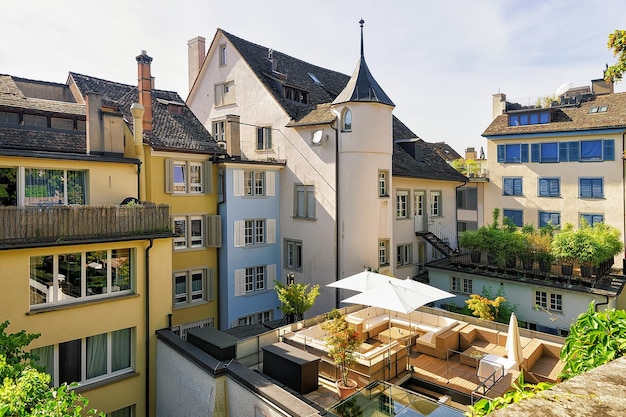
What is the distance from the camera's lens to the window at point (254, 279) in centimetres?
2262

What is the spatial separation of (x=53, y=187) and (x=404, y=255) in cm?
1956

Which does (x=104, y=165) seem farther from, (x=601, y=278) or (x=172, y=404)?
(x=601, y=278)

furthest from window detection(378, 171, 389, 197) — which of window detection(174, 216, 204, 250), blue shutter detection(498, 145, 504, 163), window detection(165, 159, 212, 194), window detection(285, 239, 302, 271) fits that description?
blue shutter detection(498, 145, 504, 163)

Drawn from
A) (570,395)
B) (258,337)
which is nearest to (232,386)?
(258,337)

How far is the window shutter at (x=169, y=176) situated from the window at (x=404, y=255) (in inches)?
553

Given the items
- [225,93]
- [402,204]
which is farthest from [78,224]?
[402,204]

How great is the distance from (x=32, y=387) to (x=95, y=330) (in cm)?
780

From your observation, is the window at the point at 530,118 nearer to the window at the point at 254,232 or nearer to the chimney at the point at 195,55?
the window at the point at 254,232

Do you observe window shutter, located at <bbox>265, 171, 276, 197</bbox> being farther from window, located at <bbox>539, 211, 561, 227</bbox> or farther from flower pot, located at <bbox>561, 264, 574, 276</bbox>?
window, located at <bbox>539, 211, 561, 227</bbox>

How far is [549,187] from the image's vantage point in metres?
32.6

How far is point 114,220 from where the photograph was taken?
13.3 m

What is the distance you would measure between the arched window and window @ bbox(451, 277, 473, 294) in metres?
11.1

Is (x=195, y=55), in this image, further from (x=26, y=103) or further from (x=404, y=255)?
(x=404, y=255)

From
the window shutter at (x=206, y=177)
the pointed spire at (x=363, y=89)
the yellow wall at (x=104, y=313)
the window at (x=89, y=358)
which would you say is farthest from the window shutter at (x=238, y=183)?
the window at (x=89, y=358)
